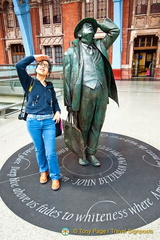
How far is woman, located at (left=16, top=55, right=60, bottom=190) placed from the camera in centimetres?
185

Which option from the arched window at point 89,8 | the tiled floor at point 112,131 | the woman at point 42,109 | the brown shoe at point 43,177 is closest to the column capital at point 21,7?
the arched window at point 89,8

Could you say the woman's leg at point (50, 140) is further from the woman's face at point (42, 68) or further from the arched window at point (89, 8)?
the arched window at point (89, 8)

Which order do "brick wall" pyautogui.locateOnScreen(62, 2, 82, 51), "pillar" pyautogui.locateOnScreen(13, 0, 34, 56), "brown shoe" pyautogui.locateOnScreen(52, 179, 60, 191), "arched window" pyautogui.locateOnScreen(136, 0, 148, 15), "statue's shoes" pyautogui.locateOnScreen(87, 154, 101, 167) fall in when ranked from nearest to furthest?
1. "brown shoe" pyautogui.locateOnScreen(52, 179, 60, 191)
2. "statue's shoes" pyautogui.locateOnScreen(87, 154, 101, 167)
3. "arched window" pyautogui.locateOnScreen(136, 0, 148, 15)
4. "brick wall" pyautogui.locateOnScreen(62, 2, 82, 51)
5. "pillar" pyautogui.locateOnScreen(13, 0, 34, 56)

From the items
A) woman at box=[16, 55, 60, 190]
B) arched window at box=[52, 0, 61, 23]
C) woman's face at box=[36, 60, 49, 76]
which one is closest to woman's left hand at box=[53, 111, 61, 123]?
woman at box=[16, 55, 60, 190]

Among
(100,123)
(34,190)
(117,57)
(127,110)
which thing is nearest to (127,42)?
(117,57)

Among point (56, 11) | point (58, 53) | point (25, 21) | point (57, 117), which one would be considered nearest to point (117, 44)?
point (58, 53)

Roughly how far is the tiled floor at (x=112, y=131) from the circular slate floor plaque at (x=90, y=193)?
6 centimetres

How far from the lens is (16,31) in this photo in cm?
1620

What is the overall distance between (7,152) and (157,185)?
2267mm

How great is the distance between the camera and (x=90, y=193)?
1.92m

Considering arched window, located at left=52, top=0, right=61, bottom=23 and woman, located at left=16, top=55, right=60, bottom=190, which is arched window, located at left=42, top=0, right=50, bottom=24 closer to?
arched window, located at left=52, top=0, right=61, bottom=23

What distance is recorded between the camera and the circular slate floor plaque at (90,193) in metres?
1.57

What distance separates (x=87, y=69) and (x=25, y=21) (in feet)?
49.7

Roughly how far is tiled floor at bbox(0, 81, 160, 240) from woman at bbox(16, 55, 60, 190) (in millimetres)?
533
